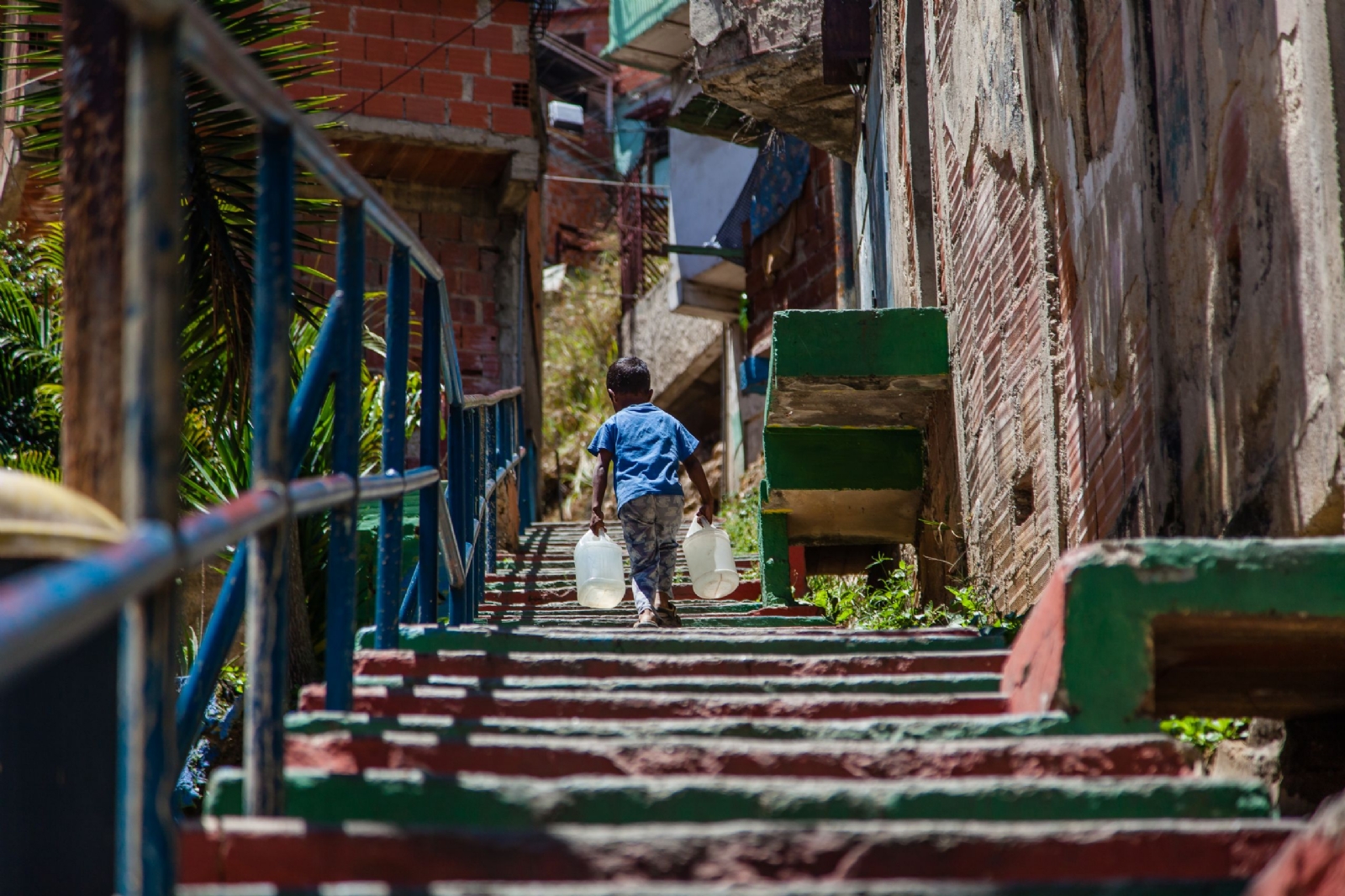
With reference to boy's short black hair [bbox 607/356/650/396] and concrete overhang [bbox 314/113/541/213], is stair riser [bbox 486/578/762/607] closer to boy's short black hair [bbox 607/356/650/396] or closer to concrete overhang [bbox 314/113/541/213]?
boy's short black hair [bbox 607/356/650/396]

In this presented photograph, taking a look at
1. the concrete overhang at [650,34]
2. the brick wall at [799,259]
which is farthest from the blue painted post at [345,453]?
the concrete overhang at [650,34]

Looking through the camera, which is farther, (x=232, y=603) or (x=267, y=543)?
(x=232, y=603)

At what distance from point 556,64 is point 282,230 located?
27.6 m

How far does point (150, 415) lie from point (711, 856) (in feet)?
3.05

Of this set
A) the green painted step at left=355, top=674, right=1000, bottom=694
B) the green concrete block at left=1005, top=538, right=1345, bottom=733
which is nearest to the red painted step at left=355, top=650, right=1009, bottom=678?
the green painted step at left=355, top=674, right=1000, bottom=694

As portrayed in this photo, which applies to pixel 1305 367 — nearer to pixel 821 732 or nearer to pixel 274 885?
pixel 821 732

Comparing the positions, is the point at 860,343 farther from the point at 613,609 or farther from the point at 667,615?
the point at 613,609

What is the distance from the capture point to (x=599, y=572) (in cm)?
578

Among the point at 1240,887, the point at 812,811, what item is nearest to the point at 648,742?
the point at 812,811

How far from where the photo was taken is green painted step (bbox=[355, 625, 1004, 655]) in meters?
3.34

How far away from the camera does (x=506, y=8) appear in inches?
482

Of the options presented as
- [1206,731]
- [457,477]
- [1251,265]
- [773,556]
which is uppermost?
[1251,265]

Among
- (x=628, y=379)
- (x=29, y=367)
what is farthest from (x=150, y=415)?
(x=29, y=367)

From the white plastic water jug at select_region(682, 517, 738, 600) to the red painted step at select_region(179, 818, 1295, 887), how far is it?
13.6ft
